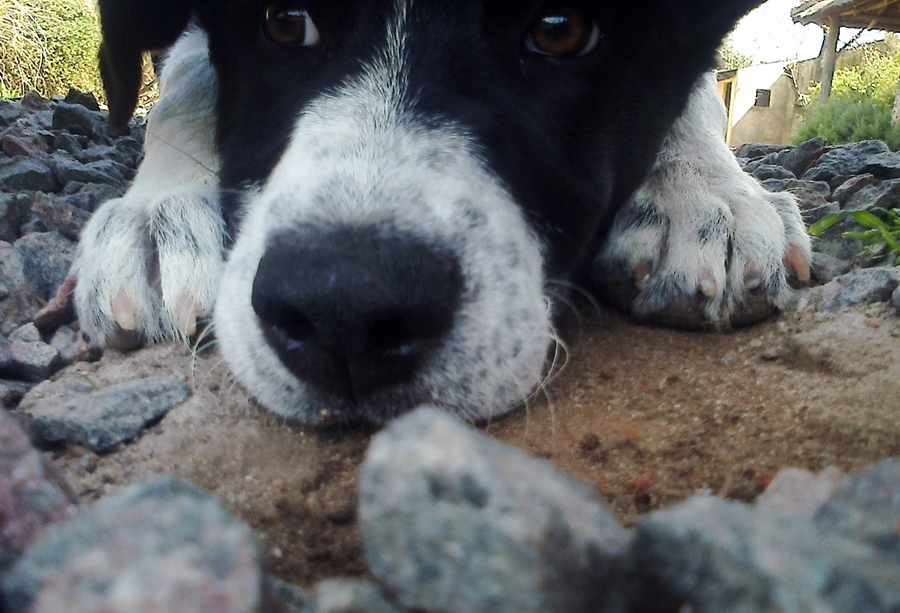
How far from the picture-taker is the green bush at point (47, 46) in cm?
941

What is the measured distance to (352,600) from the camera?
63 centimetres

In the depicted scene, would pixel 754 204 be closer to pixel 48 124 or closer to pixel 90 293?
pixel 90 293

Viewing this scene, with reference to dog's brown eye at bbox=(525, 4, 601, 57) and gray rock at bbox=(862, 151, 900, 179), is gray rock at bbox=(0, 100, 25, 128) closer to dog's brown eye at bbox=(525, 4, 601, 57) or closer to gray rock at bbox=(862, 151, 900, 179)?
dog's brown eye at bbox=(525, 4, 601, 57)

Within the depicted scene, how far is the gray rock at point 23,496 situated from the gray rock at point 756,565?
48cm

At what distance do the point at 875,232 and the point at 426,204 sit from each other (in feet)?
5.90

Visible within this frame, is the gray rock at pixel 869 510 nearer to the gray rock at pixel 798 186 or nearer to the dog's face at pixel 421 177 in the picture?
the dog's face at pixel 421 177

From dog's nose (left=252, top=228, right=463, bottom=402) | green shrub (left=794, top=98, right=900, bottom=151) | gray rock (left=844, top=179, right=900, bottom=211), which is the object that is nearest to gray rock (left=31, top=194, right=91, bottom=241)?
dog's nose (left=252, top=228, right=463, bottom=402)

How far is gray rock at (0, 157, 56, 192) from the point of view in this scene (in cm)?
312

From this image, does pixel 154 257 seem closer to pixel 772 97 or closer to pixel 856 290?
pixel 856 290

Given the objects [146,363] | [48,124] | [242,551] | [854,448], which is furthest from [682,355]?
[48,124]

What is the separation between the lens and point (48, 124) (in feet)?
15.9

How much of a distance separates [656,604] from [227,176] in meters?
1.81

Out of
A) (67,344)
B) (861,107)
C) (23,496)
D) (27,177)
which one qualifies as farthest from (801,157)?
(861,107)

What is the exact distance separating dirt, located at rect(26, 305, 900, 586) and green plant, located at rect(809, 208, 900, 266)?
25.6 inches
